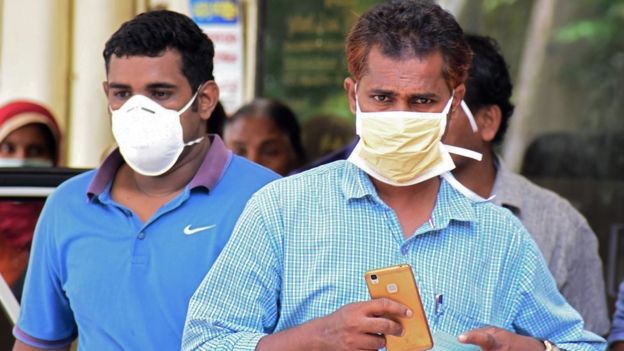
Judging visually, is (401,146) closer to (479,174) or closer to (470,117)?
(470,117)

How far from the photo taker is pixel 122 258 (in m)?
3.36

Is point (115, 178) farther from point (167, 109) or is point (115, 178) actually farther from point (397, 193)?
point (397, 193)

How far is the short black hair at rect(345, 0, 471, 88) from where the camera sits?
9.80 ft

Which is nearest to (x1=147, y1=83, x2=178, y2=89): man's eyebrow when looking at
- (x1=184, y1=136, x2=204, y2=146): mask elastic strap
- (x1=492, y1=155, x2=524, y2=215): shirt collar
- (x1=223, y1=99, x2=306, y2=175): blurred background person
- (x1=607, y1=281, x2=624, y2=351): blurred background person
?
(x1=184, y1=136, x2=204, y2=146): mask elastic strap

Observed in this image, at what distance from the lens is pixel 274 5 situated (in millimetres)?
7777

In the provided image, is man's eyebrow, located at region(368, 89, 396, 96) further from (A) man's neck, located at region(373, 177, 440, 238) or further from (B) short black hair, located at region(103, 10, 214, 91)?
(B) short black hair, located at region(103, 10, 214, 91)

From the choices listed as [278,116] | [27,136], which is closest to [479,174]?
[278,116]

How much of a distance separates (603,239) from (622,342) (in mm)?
3144

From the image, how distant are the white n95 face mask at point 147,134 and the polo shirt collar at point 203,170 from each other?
0.09 metres

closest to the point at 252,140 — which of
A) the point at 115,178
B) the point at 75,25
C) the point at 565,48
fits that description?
the point at 75,25

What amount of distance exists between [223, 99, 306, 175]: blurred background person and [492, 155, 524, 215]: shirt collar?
2.07 m

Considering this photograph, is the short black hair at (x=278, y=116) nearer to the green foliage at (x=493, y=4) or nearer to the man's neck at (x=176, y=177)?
the green foliage at (x=493, y=4)

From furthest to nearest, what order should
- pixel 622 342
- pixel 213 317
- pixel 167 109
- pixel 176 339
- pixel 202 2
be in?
pixel 202 2 < pixel 622 342 < pixel 167 109 < pixel 176 339 < pixel 213 317

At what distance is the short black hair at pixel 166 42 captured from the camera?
3523 mm
